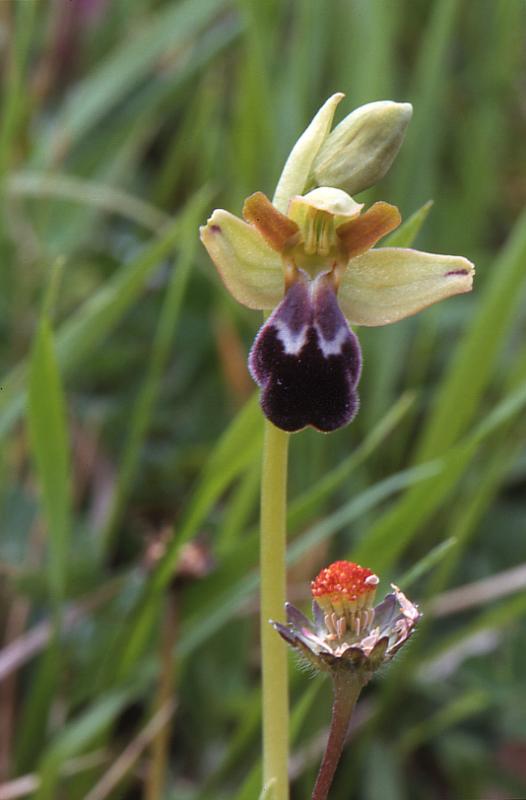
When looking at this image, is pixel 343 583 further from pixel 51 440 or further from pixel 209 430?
pixel 209 430

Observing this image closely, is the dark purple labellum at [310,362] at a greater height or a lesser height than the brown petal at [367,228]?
lesser

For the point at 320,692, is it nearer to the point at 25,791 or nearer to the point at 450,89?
the point at 25,791

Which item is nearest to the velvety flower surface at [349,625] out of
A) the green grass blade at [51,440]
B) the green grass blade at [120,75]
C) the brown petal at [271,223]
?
the brown petal at [271,223]

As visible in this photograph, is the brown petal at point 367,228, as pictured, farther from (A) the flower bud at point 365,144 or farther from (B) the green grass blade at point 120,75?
(B) the green grass blade at point 120,75

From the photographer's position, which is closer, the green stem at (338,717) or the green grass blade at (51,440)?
the green stem at (338,717)

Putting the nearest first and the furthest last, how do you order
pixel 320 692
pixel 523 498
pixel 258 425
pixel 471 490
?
pixel 258 425 → pixel 320 692 → pixel 471 490 → pixel 523 498

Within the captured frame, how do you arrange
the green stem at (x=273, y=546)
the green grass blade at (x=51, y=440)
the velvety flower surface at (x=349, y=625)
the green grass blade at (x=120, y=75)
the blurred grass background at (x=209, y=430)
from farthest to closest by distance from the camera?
the green grass blade at (x=120, y=75), the blurred grass background at (x=209, y=430), the green grass blade at (x=51, y=440), the green stem at (x=273, y=546), the velvety flower surface at (x=349, y=625)

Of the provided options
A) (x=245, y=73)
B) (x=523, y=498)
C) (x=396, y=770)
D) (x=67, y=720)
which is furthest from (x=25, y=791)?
(x=245, y=73)
